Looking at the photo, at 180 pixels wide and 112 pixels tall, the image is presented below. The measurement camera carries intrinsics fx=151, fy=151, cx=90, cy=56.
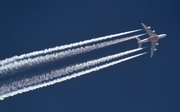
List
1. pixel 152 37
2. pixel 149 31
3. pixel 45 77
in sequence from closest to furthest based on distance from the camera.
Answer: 1. pixel 45 77
2. pixel 152 37
3. pixel 149 31

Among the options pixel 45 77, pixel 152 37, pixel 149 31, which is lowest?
pixel 152 37

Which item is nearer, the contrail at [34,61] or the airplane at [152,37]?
the contrail at [34,61]

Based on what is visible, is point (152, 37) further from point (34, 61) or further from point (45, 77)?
point (34, 61)

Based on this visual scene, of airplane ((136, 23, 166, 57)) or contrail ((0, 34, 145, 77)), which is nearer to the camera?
contrail ((0, 34, 145, 77))

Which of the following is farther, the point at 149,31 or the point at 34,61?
the point at 149,31

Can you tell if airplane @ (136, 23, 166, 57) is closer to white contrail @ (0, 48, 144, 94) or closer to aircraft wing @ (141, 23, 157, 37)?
aircraft wing @ (141, 23, 157, 37)

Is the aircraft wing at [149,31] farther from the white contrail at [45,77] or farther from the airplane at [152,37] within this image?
the white contrail at [45,77]

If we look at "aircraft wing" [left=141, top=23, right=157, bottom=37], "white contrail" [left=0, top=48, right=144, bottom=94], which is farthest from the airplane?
"white contrail" [left=0, top=48, right=144, bottom=94]

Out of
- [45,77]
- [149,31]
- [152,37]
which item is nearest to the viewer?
[45,77]

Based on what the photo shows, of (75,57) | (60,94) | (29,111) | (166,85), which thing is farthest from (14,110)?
(166,85)

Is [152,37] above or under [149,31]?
under

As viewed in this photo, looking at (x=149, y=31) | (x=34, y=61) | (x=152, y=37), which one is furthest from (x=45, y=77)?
(x=149, y=31)

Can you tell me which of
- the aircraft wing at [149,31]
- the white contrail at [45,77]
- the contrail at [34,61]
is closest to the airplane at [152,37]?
the aircraft wing at [149,31]

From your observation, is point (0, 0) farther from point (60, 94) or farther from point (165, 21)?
point (165, 21)
